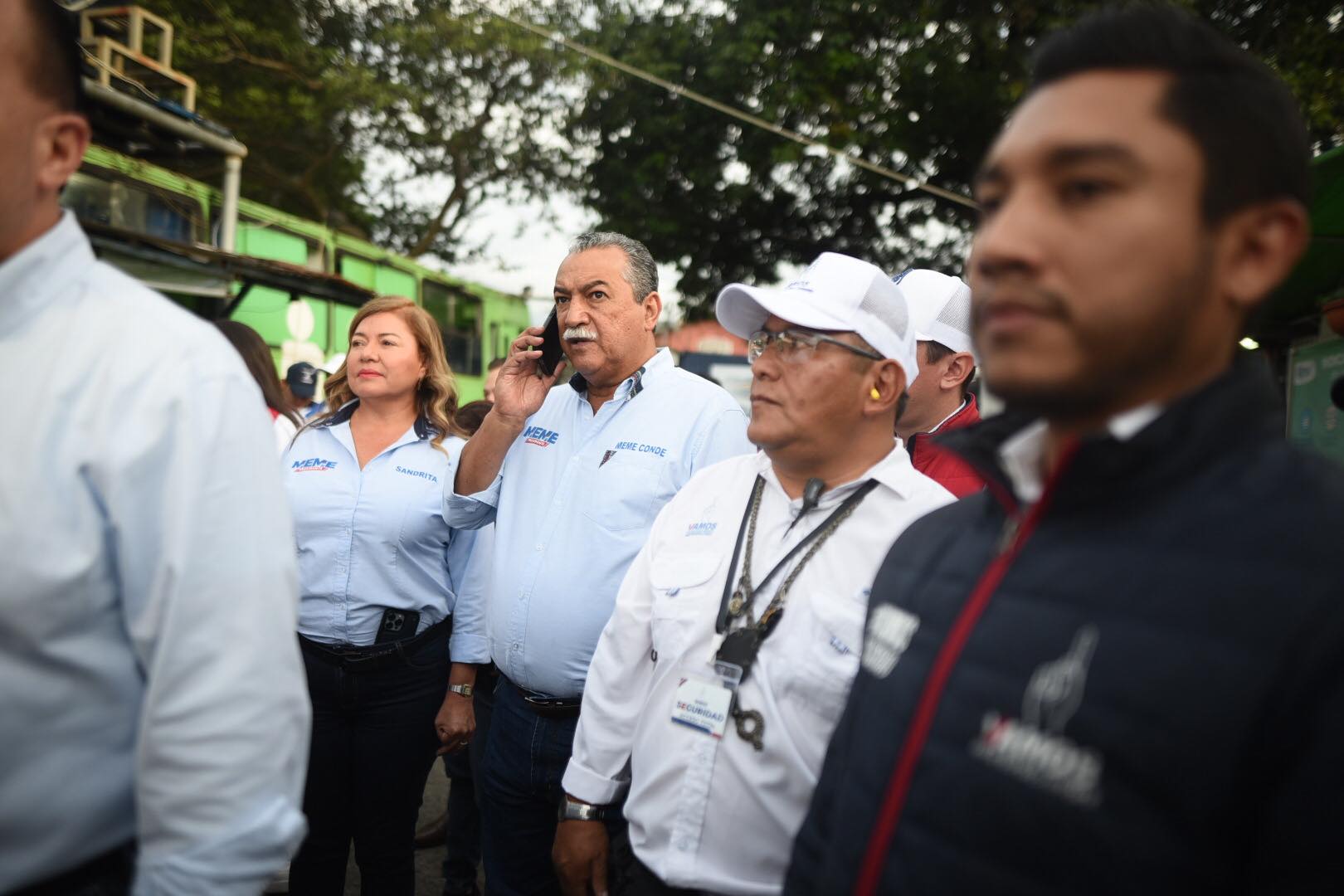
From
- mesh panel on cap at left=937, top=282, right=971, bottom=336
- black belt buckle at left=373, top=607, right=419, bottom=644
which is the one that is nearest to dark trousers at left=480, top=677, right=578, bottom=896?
black belt buckle at left=373, top=607, right=419, bottom=644

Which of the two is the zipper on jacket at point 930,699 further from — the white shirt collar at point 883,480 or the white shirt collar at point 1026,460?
the white shirt collar at point 883,480

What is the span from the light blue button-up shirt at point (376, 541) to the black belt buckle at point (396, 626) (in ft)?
0.07

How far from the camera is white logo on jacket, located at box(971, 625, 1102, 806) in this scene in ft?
3.40

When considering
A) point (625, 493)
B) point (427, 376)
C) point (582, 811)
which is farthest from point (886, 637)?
point (427, 376)

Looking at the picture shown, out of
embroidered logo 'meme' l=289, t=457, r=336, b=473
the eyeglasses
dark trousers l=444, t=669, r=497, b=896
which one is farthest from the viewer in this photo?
dark trousers l=444, t=669, r=497, b=896

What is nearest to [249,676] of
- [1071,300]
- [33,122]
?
[33,122]

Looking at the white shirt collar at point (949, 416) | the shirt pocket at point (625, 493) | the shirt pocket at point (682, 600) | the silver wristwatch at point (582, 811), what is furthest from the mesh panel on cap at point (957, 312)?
the silver wristwatch at point (582, 811)

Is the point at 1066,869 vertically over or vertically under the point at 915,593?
under

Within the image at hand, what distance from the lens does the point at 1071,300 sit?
106cm

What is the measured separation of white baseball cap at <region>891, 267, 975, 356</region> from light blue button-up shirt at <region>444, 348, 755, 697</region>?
28.1 inches

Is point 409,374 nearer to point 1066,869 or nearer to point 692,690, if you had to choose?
point 692,690

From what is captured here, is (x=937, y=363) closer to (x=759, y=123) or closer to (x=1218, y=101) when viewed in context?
(x=1218, y=101)

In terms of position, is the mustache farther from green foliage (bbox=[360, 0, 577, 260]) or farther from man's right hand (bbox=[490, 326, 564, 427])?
green foliage (bbox=[360, 0, 577, 260])

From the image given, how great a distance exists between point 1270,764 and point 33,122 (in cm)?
171
